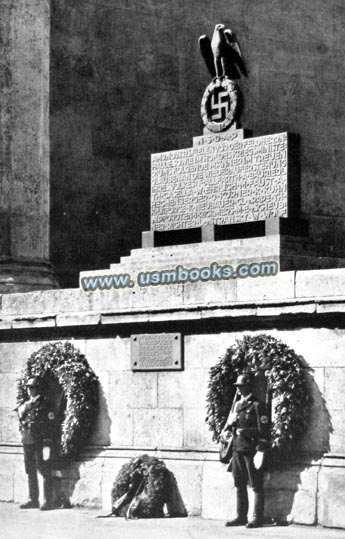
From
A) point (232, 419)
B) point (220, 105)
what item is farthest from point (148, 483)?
point (220, 105)

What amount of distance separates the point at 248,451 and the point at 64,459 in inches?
156

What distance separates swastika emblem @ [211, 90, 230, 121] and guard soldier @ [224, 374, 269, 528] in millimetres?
4813

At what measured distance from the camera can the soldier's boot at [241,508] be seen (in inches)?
746

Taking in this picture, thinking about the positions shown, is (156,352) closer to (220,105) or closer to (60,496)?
(60,496)

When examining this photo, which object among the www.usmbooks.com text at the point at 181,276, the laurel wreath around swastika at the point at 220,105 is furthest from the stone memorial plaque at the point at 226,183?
the www.usmbooks.com text at the point at 181,276

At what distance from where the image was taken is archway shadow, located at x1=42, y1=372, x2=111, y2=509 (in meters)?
21.6

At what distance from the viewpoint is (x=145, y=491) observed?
20234mm

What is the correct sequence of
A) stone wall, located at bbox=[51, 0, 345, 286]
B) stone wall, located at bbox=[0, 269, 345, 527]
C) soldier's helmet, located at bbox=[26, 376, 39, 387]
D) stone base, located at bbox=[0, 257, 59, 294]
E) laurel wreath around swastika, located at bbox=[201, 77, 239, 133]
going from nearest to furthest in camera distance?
stone wall, located at bbox=[0, 269, 345, 527] → soldier's helmet, located at bbox=[26, 376, 39, 387] → laurel wreath around swastika, located at bbox=[201, 77, 239, 133] → stone base, located at bbox=[0, 257, 59, 294] → stone wall, located at bbox=[51, 0, 345, 286]

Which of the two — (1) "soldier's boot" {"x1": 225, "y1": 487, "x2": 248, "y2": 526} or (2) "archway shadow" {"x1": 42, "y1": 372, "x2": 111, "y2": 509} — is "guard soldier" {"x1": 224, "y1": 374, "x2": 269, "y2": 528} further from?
(2) "archway shadow" {"x1": 42, "y1": 372, "x2": 111, "y2": 509}

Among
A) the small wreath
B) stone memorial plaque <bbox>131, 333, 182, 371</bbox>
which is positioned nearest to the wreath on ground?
the small wreath

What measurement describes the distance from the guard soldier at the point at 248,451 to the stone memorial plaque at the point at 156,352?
1.72m

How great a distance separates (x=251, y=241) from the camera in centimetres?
2097

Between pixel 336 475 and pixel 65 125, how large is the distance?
12.2 meters

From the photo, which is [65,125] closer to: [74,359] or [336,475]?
[74,359]
